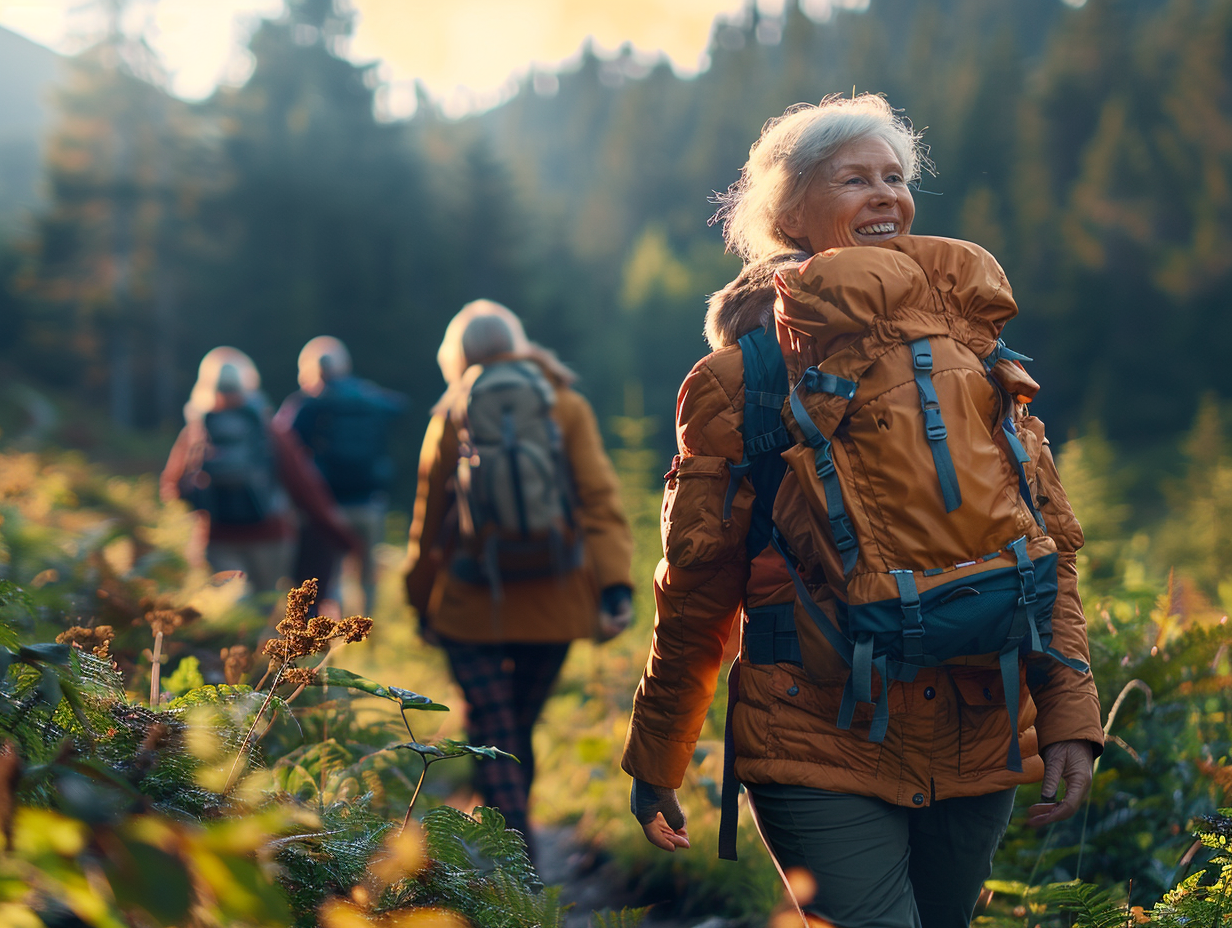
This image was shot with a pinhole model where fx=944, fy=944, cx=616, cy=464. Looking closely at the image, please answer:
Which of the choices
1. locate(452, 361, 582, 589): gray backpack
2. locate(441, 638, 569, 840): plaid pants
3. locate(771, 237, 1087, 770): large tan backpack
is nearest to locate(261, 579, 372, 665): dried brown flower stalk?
locate(771, 237, 1087, 770): large tan backpack

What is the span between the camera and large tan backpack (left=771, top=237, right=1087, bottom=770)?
5.32 feet

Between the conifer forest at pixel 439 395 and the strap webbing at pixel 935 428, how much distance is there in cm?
92

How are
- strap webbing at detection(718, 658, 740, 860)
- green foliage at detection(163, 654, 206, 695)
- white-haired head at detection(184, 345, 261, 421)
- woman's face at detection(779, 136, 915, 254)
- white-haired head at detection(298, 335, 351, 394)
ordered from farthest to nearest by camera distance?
white-haired head at detection(298, 335, 351, 394) → white-haired head at detection(184, 345, 261, 421) → green foliage at detection(163, 654, 206, 695) → woman's face at detection(779, 136, 915, 254) → strap webbing at detection(718, 658, 740, 860)

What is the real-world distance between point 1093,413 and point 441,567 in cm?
4086

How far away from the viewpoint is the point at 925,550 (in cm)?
162

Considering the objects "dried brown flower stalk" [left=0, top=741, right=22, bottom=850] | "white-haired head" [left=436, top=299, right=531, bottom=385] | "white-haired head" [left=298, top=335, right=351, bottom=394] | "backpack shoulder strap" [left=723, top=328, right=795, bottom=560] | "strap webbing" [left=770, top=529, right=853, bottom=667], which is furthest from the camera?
"white-haired head" [left=298, top=335, right=351, bottom=394]

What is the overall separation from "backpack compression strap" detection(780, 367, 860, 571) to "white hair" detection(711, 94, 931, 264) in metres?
0.57

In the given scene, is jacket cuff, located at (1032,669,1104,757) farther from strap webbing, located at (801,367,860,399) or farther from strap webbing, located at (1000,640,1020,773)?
strap webbing, located at (801,367,860,399)

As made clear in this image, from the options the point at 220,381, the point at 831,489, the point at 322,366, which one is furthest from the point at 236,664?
the point at 322,366

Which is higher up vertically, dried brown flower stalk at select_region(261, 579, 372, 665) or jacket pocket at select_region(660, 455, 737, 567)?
jacket pocket at select_region(660, 455, 737, 567)

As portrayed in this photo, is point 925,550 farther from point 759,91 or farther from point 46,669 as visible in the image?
point 759,91

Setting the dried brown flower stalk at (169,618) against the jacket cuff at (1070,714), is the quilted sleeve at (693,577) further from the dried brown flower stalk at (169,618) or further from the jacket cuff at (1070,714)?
the dried brown flower stalk at (169,618)

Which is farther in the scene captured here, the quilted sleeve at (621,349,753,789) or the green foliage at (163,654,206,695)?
the green foliage at (163,654,206,695)

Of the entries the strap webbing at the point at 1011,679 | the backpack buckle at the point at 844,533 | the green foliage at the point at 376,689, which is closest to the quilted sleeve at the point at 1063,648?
the strap webbing at the point at 1011,679
